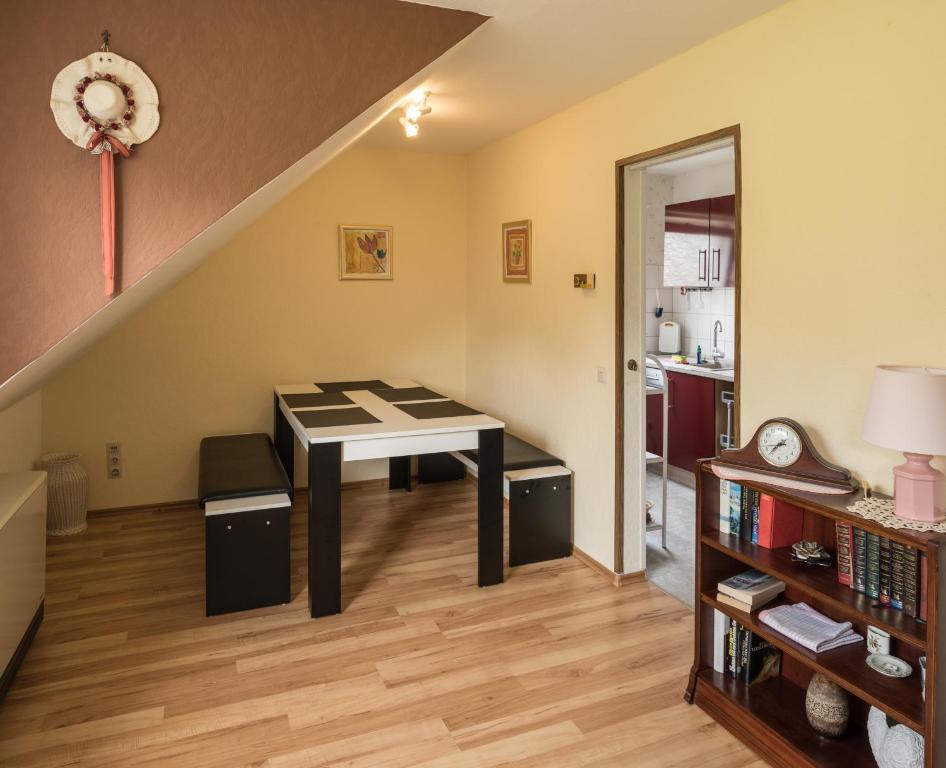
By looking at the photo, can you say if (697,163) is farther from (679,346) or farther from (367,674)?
(367,674)

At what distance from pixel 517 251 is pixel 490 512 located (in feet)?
5.70

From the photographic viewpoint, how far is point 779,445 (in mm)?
2279

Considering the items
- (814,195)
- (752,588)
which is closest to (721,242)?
(814,195)

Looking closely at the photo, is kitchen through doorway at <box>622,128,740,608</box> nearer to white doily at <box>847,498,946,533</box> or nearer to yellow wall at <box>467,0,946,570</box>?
yellow wall at <box>467,0,946,570</box>

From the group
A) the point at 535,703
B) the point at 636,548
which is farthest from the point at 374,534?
the point at 535,703

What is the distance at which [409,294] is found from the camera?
16.9ft

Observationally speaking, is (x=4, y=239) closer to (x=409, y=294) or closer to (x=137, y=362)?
(x=137, y=362)

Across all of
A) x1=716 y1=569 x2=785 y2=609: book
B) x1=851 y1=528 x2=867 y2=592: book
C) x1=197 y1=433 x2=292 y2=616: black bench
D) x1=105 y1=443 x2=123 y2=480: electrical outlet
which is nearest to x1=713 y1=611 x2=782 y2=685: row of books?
x1=716 y1=569 x2=785 y2=609: book

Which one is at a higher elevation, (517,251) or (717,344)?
(517,251)

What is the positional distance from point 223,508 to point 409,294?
8.12 ft

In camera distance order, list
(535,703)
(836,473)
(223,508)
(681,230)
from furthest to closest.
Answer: (681,230) → (223,508) → (535,703) → (836,473)

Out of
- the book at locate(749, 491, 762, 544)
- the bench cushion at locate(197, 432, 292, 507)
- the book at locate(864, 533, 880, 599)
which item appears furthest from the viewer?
the bench cushion at locate(197, 432, 292, 507)

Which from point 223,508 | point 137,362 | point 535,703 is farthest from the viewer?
point 137,362

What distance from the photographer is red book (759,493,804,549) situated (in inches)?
91.6
